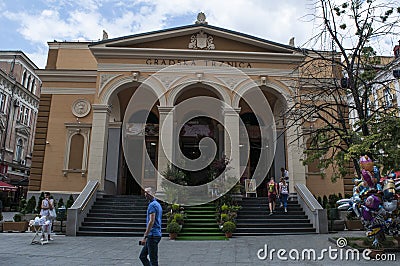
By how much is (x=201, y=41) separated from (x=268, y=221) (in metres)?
10.5

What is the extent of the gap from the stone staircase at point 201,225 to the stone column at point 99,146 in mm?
4978

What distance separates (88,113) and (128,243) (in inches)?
448

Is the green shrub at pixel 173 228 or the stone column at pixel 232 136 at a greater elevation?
the stone column at pixel 232 136

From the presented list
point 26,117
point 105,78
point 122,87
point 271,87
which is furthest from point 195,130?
point 26,117

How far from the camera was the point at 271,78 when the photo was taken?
17.9 m

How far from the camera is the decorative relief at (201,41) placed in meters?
18.3

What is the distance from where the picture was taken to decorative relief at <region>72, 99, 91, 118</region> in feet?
65.7

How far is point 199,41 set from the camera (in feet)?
60.2

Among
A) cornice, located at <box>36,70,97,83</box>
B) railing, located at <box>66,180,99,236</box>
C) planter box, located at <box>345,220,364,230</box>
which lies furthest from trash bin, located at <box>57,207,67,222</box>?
planter box, located at <box>345,220,364,230</box>

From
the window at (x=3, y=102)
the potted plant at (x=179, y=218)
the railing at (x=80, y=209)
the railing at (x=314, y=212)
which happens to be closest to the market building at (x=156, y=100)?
the railing at (x=80, y=209)

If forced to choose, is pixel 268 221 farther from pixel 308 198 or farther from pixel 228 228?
pixel 228 228

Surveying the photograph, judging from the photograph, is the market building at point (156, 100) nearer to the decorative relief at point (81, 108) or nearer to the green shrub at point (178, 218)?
the decorative relief at point (81, 108)

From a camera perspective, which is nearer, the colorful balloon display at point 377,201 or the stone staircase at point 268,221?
the colorful balloon display at point 377,201

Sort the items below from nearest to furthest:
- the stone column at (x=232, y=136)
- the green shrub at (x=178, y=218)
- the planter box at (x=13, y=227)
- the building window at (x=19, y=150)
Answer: the green shrub at (x=178, y=218), the planter box at (x=13, y=227), the stone column at (x=232, y=136), the building window at (x=19, y=150)
